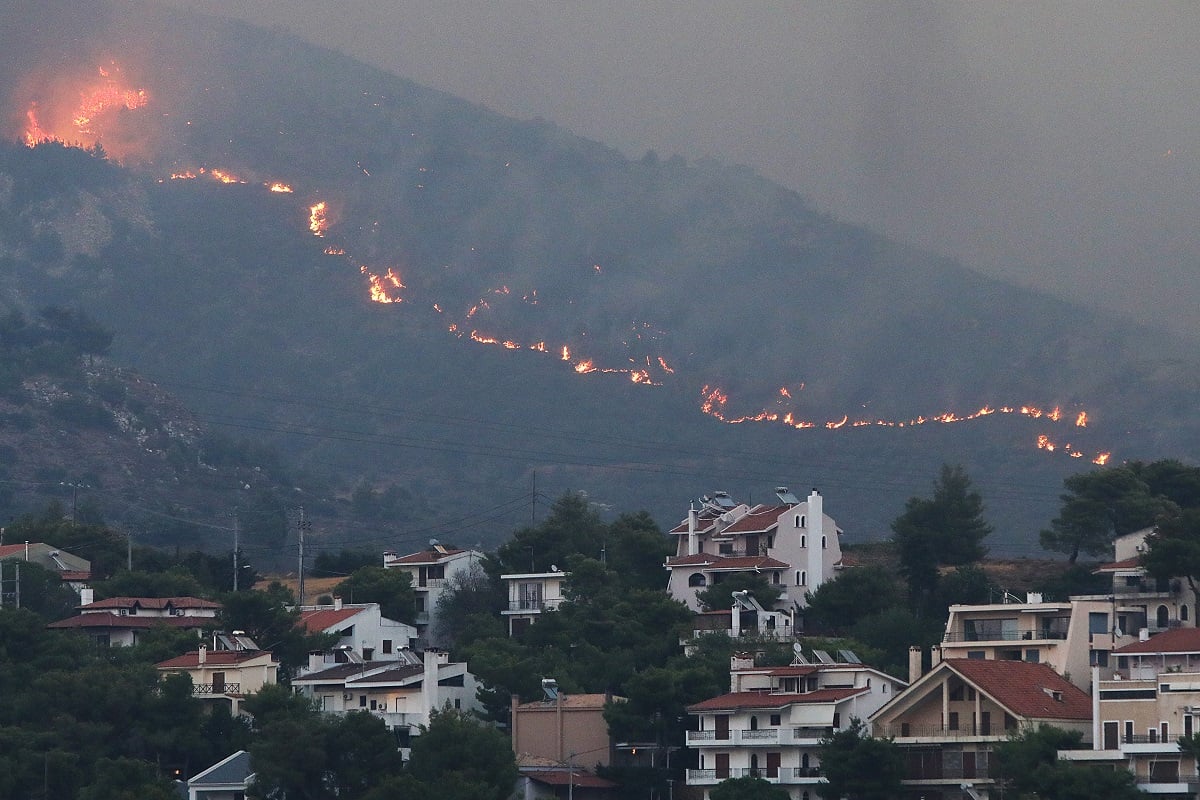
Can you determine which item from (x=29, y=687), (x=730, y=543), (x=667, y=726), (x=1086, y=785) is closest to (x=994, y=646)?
(x=667, y=726)

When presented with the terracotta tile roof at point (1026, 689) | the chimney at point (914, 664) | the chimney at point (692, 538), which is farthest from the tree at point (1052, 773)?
the chimney at point (692, 538)

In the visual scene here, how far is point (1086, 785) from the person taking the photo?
77000 millimetres

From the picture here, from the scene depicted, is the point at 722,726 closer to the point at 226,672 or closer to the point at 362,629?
the point at 226,672

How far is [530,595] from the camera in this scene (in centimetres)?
Result: 12531

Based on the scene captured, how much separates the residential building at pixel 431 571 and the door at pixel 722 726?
37.6 m

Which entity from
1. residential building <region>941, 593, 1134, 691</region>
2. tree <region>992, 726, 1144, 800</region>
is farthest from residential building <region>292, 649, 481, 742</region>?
tree <region>992, 726, 1144, 800</region>

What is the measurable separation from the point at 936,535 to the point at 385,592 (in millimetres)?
30270

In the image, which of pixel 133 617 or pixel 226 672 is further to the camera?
pixel 133 617

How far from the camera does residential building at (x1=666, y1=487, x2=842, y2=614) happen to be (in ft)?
396

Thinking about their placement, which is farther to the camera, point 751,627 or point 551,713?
point 751,627

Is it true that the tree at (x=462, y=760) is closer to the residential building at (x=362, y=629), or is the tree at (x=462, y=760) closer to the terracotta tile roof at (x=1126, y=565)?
the residential building at (x=362, y=629)

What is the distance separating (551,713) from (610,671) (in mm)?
8037

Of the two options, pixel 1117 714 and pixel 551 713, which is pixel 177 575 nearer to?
pixel 551 713

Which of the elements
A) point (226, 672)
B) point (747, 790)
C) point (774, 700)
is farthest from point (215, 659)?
point (747, 790)
